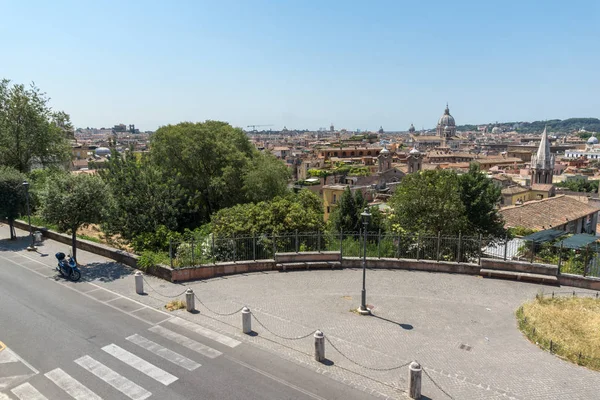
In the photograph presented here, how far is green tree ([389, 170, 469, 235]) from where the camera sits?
21.7 metres

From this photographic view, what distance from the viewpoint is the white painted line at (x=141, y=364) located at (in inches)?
356

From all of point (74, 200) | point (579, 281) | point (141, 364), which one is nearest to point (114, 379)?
point (141, 364)

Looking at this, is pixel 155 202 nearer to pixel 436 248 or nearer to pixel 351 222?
pixel 436 248

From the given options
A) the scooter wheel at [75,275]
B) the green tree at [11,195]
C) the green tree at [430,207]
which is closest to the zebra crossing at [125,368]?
the scooter wheel at [75,275]

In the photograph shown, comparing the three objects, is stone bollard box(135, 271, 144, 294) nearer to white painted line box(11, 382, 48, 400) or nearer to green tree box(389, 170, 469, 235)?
white painted line box(11, 382, 48, 400)

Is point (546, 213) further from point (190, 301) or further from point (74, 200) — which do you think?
point (74, 200)

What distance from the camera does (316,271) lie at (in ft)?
54.2

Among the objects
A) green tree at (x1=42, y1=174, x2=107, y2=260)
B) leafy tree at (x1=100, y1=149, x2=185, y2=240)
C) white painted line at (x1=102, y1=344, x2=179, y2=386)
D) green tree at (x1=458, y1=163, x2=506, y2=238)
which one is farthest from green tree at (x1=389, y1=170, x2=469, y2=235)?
white painted line at (x1=102, y1=344, x2=179, y2=386)

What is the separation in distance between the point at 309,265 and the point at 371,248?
3135mm

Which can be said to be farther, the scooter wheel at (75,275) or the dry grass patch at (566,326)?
the scooter wheel at (75,275)

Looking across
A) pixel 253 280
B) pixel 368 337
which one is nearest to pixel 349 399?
pixel 368 337

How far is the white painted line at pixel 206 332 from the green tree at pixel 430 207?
13061mm

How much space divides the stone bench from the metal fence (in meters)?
0.37

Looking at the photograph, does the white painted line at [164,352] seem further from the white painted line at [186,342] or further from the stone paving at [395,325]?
the stone paving at [395,325]
